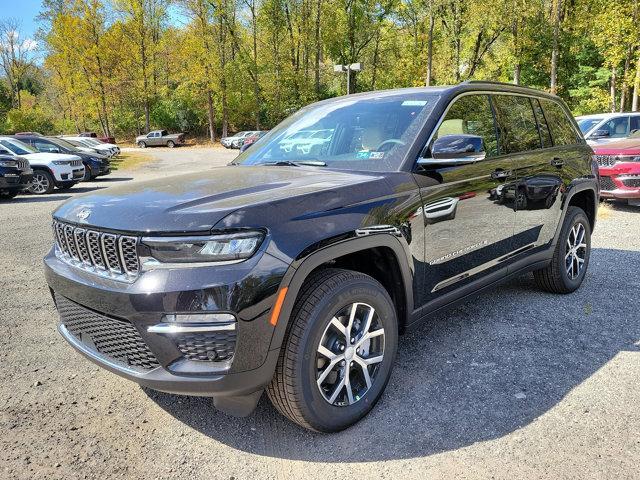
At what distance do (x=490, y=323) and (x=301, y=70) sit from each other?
4591 centimetres

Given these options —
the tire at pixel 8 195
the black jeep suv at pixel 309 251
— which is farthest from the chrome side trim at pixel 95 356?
the tire at pixel 8 195

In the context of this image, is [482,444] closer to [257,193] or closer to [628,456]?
[628,456]

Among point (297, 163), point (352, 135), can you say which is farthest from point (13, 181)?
point (352, 135)

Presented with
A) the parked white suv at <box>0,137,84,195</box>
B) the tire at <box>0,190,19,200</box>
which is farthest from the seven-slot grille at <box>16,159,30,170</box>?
the parked white suv at <box>0,137,84,195</box>

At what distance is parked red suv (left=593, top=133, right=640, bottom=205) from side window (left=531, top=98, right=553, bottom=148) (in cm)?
541

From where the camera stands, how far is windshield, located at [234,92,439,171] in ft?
10.5

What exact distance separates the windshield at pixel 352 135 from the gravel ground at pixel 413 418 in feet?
4.68

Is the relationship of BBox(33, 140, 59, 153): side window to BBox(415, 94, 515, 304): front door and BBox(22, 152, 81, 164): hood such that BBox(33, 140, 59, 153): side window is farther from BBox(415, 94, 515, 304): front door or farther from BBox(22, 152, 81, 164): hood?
BBox(415, 94, 515, 304): front door

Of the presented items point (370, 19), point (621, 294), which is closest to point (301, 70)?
point (370, 19)

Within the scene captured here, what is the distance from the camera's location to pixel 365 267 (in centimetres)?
297

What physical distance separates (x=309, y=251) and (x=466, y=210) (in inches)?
55.6

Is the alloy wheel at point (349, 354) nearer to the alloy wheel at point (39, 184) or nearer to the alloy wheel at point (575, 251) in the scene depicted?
the alloy wheel at point (575, 251)

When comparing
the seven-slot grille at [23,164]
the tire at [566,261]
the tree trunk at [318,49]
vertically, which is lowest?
the tire at [566,261]

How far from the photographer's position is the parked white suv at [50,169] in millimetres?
14391
